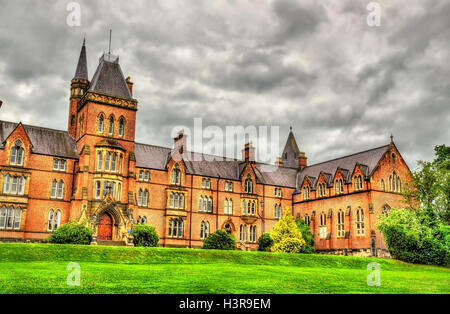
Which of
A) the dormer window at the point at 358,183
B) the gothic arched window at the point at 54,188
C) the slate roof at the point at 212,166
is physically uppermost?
the slate roof at the point at 212,166

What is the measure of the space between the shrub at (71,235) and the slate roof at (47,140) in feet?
48.4

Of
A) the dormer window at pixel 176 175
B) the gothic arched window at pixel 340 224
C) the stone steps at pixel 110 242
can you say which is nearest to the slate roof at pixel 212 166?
the dormer window at pixel 176 175

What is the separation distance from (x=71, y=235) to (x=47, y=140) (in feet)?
60.4

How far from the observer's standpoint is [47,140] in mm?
54969

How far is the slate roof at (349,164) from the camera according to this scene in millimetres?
60031

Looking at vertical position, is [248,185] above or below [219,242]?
above

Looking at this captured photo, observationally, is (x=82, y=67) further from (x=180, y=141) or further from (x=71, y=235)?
(x=71, y=235)

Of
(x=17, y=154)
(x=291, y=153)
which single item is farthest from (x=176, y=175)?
(x=291, y=153)

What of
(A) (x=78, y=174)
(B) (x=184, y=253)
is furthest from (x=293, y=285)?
(A) (x=78, y=174)

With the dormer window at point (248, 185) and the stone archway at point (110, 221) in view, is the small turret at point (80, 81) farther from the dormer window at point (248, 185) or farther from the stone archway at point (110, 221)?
the dormer window at point (248, 185)

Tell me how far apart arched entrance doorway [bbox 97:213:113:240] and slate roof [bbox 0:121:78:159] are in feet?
29.4
